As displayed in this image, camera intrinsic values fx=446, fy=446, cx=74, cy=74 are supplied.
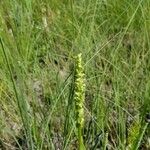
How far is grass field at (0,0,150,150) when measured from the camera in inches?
62.3

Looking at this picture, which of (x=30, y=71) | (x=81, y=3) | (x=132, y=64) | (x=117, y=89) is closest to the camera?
(x=117, y=89)

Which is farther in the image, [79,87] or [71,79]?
[71,79]

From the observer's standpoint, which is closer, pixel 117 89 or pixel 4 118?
pixel 117 89

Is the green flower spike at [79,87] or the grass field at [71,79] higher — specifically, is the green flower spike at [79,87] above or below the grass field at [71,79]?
above

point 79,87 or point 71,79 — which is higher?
point 79,87

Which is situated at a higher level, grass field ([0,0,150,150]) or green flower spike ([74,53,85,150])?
green flower spike ([74,53,85,150])

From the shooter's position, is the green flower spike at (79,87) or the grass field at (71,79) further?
the grass field at (71,79)

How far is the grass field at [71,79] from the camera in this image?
158cm

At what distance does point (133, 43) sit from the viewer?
2.29 m

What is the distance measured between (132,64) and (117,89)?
41 centimetres

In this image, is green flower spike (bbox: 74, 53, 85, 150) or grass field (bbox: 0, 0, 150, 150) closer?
green flower spike (bbox: 74, 53, 85, 150)

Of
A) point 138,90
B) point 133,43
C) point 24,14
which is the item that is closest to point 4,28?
point 24,14

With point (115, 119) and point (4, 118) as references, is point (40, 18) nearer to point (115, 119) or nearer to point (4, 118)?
point (4, 118)

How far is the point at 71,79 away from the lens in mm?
1475
